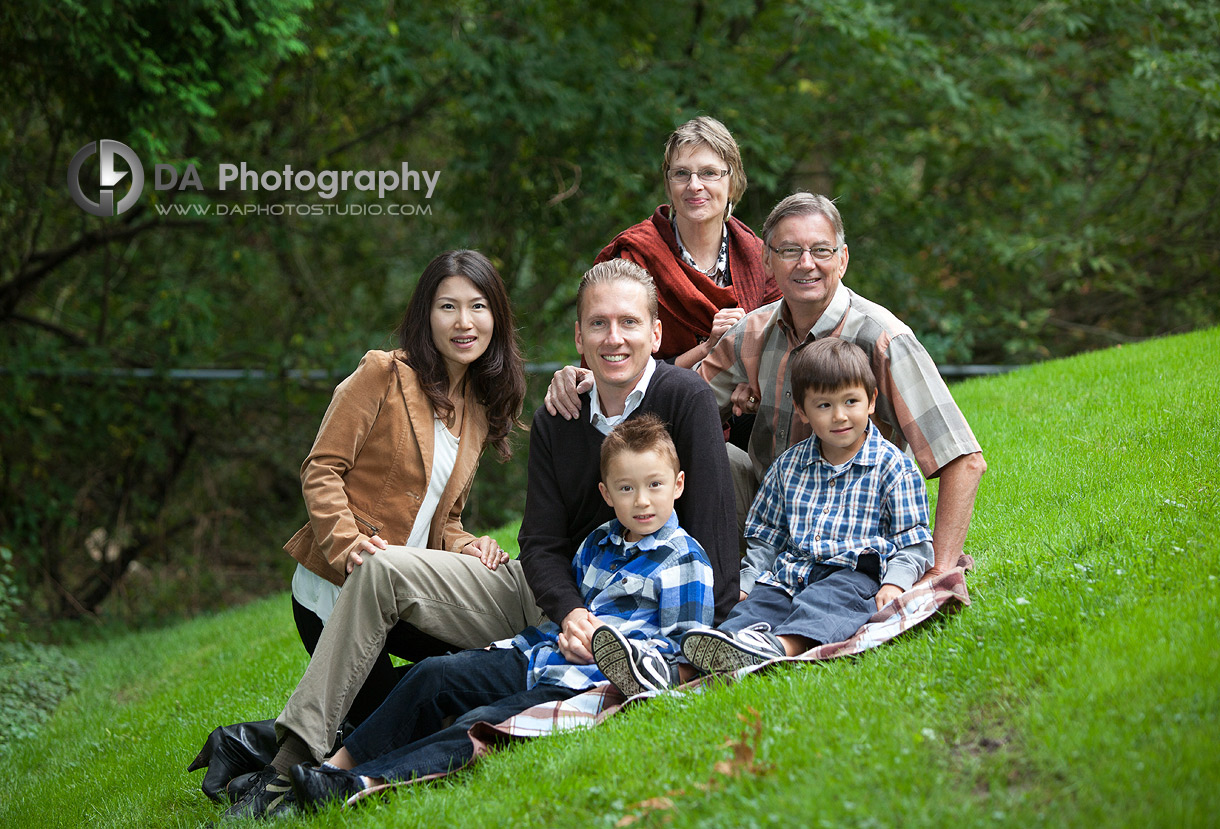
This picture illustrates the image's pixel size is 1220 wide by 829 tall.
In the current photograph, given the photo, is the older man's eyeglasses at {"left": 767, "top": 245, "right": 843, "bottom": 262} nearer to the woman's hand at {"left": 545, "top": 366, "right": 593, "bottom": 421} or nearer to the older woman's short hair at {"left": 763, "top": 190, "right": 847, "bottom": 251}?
the older woman's short hair at {"left": 763, "top": 190, "right": 847, "bottom": 251}

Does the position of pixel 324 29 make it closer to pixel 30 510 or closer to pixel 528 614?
pixel 30 510

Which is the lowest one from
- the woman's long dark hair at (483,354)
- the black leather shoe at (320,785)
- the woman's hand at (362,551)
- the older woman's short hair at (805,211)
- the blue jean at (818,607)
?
the black leather shoe at (320,785)

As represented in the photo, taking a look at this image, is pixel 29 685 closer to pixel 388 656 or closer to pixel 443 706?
pixel 388 656

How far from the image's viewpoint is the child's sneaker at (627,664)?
295cm

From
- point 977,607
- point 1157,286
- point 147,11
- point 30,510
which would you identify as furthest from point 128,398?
point 1157,286

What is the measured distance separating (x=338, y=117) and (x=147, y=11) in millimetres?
4332

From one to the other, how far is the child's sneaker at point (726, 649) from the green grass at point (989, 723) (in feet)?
0.26

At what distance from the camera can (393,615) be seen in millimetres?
3309

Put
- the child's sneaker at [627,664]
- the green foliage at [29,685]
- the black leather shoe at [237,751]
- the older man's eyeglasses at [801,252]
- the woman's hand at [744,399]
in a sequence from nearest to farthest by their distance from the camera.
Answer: the child's sneaker at [627,664] → the older man's eyeglasses at [801,252] → the black leather shoe at [237,751] → the woman's hand at [744,399] → the green foliage at [29,685]

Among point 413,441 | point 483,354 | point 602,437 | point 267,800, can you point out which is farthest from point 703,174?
point 267,800

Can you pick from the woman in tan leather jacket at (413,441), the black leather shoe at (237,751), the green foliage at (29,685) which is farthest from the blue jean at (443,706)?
the green foliage at (29,685)

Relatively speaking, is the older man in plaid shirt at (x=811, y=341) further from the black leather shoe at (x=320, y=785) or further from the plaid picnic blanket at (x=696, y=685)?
the black leather shoe at (x=320, y=785)

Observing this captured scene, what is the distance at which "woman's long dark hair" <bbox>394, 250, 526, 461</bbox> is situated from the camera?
3.75 meters

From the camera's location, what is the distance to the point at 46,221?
32.7ft
